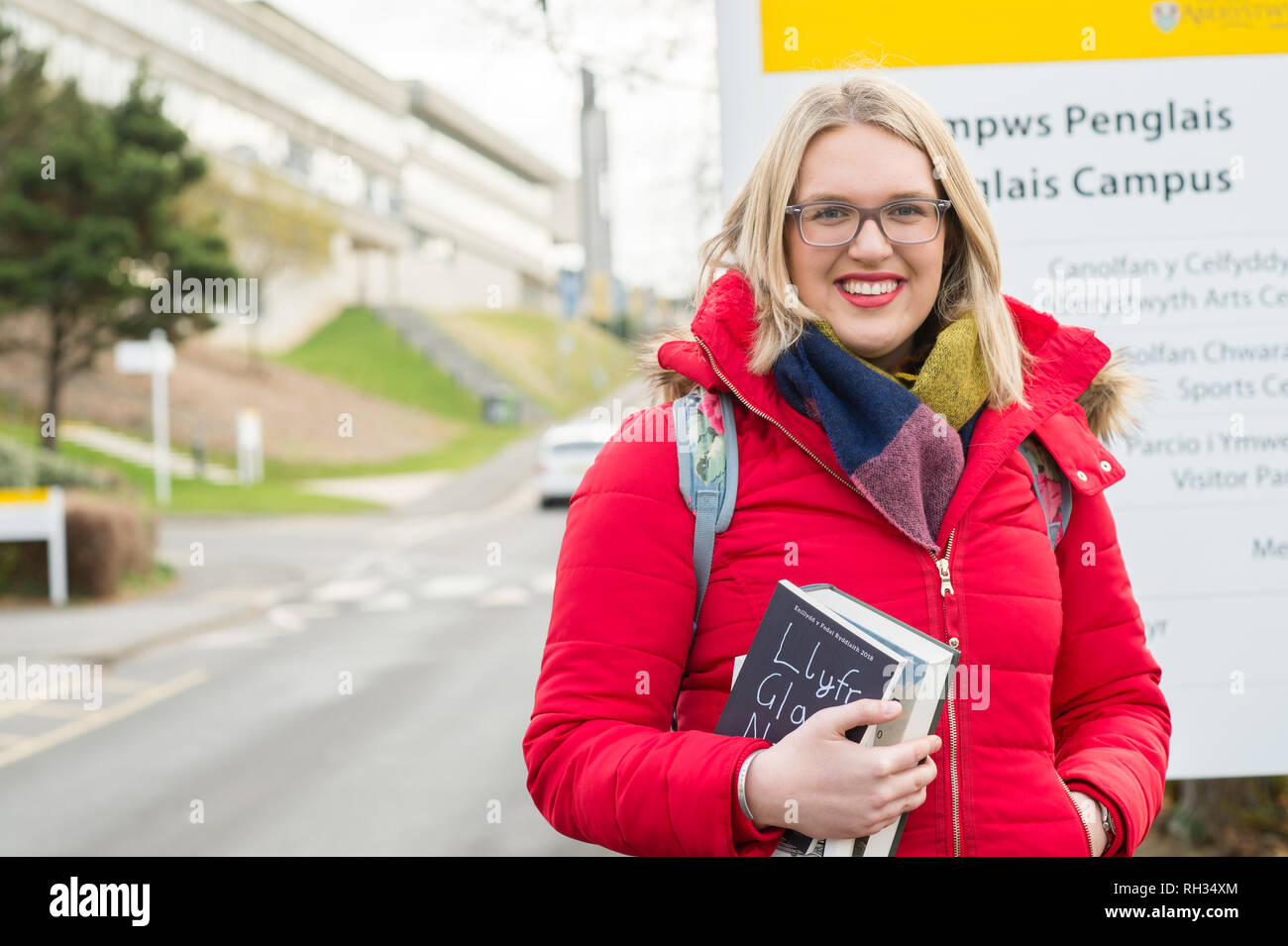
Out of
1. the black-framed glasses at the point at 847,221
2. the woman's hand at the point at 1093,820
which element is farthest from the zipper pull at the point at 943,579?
the black-framed glasses at the point at 847,221

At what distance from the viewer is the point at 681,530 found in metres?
1.71

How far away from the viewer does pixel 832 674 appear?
160 cm

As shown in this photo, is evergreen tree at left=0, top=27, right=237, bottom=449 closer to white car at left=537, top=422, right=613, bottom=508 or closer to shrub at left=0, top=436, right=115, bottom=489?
white car at left=537, top=422, right=613, bottom=508

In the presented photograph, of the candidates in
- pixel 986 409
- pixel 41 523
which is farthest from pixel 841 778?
pixel 41 523

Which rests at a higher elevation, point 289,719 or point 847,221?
point 847,221

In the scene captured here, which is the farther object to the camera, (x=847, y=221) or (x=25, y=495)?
(x=25, y=495)

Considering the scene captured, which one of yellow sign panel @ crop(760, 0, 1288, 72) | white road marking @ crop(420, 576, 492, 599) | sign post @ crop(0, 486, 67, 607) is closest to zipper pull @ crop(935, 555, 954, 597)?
yellow sign panel @ crop(760, 0, 1288, 72)

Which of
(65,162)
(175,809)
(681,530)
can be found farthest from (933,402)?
(65,162)

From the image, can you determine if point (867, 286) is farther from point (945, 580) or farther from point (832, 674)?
point (832, 674)

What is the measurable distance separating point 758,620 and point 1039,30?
6.75ft

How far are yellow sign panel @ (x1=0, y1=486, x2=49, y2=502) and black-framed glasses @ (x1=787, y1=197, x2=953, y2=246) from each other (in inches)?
543

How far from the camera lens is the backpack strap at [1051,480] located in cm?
193

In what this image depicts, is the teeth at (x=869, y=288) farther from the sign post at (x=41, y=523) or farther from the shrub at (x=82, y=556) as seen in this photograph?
the shrub at (x=82, y=556)
